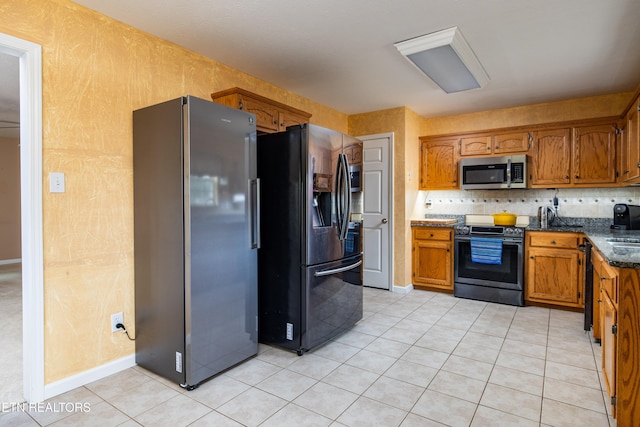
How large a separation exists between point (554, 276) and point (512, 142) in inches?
67.0

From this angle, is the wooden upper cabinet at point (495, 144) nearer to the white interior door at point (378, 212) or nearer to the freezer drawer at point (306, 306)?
the white interior door at point (378, 212)

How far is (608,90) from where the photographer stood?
12.8 ft

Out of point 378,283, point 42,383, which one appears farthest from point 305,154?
point 378,283

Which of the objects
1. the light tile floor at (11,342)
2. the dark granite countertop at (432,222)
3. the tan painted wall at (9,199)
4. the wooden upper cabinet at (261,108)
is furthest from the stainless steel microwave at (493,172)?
the tan painted wall at (9,199)

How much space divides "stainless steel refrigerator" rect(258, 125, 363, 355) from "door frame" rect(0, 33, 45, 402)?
1478 mm

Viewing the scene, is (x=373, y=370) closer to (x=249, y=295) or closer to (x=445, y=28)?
(x=249, y=295)

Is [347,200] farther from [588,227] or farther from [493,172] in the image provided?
[588,227]

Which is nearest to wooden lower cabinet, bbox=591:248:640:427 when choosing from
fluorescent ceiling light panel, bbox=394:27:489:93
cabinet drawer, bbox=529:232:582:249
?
fluorescent ceiling light panel, bbox=394:27:489:93

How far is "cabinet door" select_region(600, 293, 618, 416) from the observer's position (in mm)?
1849

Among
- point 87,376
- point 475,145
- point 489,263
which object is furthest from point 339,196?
point 475,145

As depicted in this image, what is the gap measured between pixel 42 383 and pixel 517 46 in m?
4.16

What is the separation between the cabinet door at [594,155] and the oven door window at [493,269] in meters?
1.11

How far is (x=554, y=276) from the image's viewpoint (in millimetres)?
3914

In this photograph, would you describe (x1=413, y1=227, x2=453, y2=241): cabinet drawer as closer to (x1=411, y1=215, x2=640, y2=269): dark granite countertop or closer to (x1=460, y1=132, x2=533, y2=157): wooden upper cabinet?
(x1=411, y1=215, x2=640, y2=269): dark granite countertop
